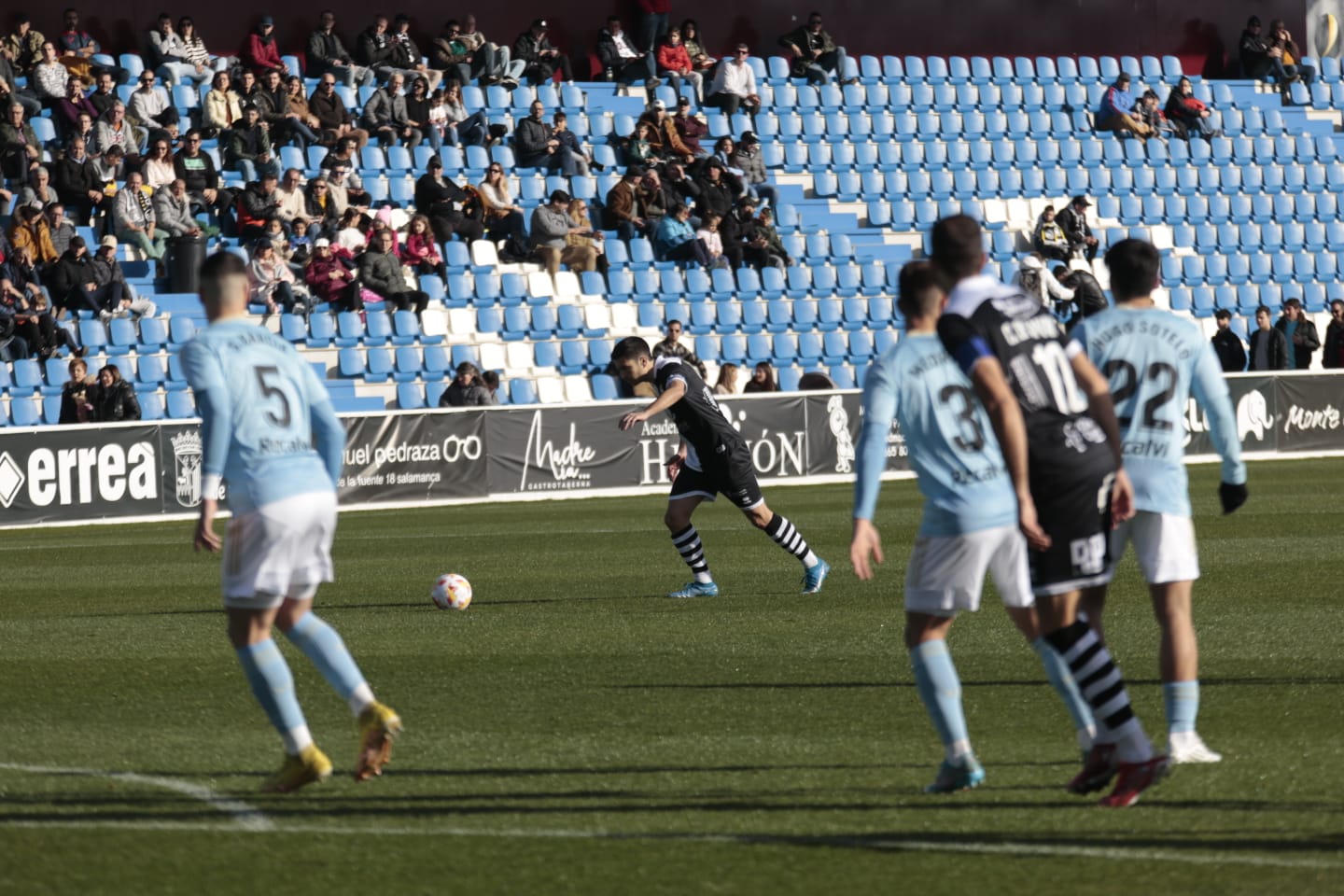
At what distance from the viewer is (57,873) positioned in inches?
225

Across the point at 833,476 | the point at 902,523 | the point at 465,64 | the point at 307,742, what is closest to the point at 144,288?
the point at 465,64

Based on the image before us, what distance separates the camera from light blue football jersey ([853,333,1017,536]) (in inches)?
250

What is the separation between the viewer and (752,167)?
31750 mm

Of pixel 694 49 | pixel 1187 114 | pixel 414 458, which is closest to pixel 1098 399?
pixel 414 458

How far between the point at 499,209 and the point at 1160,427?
22513mm

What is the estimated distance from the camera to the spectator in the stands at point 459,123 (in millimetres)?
29922

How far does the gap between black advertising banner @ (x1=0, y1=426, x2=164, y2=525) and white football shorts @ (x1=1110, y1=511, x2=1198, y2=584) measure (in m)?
16.8

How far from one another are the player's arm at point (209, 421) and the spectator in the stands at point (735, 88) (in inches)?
1068

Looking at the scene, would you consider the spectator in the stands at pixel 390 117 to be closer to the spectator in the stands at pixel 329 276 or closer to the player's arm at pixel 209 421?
the spectator in the stands at pixel 329 276

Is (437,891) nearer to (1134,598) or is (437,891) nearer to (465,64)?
(1134,598)

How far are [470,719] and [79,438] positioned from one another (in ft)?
47.0

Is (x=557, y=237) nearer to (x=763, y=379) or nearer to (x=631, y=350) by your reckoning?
(x=763, y=379)

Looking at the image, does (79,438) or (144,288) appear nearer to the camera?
(79,438)

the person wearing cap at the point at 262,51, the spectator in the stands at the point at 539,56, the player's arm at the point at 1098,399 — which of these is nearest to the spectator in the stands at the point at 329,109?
the person wearing cap at the point at 262,51
